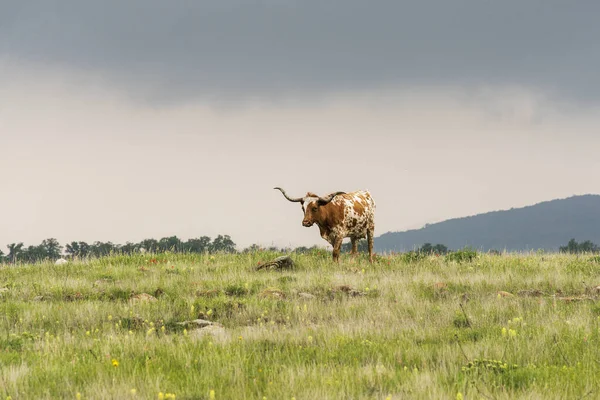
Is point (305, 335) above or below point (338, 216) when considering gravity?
below

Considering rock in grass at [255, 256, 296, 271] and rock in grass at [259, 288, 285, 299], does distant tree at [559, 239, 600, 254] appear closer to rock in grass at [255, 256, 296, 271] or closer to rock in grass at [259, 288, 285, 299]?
rock in grass at [255, 256, 296, 271]

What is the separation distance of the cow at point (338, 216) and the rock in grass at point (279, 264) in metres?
1.56

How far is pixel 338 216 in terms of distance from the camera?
19.2 m

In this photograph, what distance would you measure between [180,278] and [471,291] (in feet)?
25.2

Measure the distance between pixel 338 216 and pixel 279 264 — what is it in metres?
3.05

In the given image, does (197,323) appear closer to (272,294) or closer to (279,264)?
(272,294)

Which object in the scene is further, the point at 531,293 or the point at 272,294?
the point at 531,293

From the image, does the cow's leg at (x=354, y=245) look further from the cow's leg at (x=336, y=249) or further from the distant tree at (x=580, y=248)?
the distant tree at (x=580, y=248)

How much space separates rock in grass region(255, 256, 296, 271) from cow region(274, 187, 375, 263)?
61.4 inches

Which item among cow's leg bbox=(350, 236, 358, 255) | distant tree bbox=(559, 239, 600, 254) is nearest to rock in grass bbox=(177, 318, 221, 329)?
cow's leg bbox=(350, 236, 358, 255)

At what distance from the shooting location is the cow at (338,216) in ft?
61.1

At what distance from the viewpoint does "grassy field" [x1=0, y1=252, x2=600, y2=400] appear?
5.73 m

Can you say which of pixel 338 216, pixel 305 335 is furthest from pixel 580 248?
pixel 305 335

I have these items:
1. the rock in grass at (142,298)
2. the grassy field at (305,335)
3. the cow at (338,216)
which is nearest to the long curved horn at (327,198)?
the cow at (338,216)
